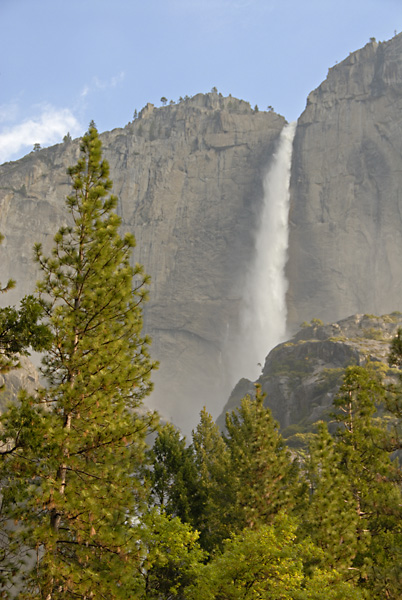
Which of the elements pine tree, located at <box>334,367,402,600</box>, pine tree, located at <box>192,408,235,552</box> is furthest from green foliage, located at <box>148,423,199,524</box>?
pine tree, located at <box>334,367,402,600</box>

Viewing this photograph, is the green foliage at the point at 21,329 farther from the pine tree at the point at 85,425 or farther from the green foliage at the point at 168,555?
the green foliage at the point at 168,555

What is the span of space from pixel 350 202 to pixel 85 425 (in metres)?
102

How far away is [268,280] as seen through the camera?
108 meters

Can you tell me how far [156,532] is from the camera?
17516 mm

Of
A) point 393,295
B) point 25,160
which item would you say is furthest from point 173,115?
point 393,295

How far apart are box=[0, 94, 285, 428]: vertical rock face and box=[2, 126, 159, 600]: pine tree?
88.0m

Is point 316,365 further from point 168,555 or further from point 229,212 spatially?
point 168,555

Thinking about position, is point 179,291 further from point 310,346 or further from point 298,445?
point 298,445

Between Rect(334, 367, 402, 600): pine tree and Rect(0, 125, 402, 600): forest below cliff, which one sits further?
Rect(334, 367, 402, 600): pine tree

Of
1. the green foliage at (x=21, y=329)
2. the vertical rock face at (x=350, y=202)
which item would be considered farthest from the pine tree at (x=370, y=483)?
the vertical rock face at (x=350, y=202)

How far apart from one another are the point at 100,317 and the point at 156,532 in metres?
8.10

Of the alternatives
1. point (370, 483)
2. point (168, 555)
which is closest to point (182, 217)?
point (370, 483)

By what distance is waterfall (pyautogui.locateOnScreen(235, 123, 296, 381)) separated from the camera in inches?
Result: 4131

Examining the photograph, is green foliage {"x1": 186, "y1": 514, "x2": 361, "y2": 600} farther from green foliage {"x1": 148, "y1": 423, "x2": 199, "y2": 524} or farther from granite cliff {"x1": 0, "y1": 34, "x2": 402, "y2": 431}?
granite cliff {"x1": 0, "y1": 34, "x2": 402, "y2": 431}
